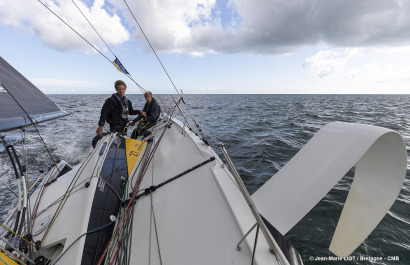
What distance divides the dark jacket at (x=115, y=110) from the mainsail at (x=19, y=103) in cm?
85

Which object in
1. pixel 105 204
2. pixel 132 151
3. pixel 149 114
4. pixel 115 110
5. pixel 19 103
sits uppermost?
pixel 19 103

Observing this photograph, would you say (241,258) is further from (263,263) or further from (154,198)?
(154,198)

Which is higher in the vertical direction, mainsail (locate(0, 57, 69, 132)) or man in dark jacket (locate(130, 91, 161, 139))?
mainsail (locate(0, 57, 69, 132))

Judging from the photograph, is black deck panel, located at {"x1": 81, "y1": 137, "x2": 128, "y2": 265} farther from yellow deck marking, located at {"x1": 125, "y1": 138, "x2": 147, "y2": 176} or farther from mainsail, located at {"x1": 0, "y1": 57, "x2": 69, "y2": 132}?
mainsail, located at {"x1": 0, "y1": 57, "x2": 69, "y2": 132}

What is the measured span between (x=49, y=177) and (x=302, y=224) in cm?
403

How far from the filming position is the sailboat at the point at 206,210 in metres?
1.25

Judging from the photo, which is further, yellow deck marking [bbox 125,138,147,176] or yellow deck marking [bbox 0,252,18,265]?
yellow deck marking [bbox 125,138,147,176]

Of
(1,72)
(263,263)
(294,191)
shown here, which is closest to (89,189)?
(263,263)

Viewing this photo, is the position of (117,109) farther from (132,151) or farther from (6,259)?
(6,259)

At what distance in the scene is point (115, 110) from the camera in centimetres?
413

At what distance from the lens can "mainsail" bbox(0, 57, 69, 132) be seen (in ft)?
7.04


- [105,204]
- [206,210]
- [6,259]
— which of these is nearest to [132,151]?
[105,204]

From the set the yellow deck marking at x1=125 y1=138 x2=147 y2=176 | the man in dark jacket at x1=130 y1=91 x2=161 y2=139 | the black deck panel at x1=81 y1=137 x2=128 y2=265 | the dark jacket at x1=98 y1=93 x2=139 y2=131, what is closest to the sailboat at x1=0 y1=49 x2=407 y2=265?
the black deck panel at x1=81 y1=137 x2=128 y2=265

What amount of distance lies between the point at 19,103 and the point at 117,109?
5.80 ft
